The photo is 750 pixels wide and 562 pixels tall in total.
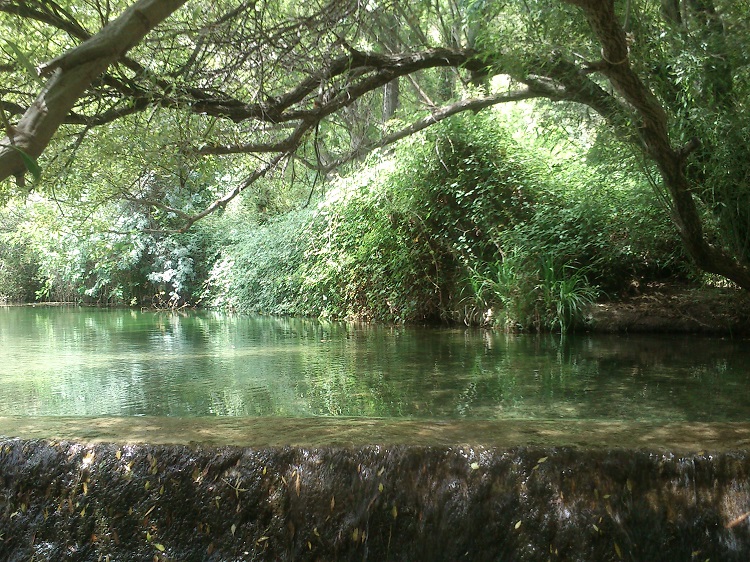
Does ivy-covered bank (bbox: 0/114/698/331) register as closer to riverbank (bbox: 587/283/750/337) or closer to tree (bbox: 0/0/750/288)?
riverbank (bbox: 587/283/750/337)

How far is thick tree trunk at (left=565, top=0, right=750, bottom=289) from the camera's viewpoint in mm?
4203

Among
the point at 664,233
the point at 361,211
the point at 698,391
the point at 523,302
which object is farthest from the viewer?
the point at 361,211

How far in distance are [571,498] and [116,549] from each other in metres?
1.59

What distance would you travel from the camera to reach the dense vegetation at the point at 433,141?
4930mm

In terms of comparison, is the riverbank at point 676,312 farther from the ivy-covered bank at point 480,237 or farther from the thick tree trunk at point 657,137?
the thick tree trunk at point 657,137

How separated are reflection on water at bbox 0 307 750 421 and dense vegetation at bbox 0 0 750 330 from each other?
1257 mm

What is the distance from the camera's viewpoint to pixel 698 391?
3961mm

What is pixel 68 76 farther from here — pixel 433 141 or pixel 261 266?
pixel 261 266

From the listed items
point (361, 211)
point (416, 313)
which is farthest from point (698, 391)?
point (361, 211)

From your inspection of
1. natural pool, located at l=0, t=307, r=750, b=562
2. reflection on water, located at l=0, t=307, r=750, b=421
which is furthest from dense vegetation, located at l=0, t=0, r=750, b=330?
reflection on water, located at l=0, t=307, r=750, b=421

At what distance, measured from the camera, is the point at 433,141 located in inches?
357

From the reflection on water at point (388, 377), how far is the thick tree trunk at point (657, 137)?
2.65ft

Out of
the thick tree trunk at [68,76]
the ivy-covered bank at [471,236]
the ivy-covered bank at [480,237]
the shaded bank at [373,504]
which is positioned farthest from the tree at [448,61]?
the thick tree trunk at [68,76]

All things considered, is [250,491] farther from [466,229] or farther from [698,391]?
[466,229]
